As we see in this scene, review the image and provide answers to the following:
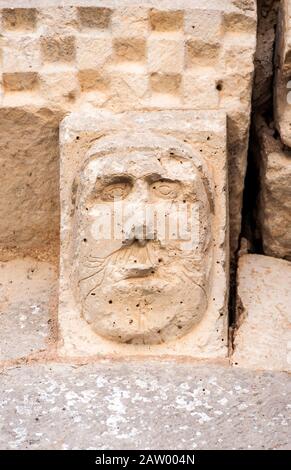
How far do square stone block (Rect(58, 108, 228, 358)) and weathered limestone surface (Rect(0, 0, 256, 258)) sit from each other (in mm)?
188

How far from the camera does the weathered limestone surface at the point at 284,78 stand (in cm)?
375

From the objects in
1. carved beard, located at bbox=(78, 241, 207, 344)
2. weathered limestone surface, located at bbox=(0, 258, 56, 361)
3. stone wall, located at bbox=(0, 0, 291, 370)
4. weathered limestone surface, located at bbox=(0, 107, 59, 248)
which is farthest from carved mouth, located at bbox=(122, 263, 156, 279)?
weathered limestone surface, located at bbox=(0, 107, 59, 248)

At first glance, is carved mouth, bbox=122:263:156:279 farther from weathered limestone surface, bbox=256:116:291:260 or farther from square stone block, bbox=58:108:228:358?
weathered limestone surface, bbox=256:116:291:260

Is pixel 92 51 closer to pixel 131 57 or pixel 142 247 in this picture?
pixel 131 57

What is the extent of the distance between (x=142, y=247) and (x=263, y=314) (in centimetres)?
42

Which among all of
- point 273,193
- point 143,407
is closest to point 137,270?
point 143,407

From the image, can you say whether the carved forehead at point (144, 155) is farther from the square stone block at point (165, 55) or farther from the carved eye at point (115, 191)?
the square stone block at point (165, 55)

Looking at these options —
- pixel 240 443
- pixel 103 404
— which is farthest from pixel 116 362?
pixel 240 443

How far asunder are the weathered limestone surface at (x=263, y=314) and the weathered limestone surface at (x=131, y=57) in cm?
32

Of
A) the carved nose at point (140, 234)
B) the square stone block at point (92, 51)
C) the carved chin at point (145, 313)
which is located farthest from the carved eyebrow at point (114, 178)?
the square stone block at point (92, 51)

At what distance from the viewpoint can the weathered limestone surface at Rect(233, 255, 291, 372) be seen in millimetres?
3475

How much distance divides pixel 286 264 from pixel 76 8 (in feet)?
3.23

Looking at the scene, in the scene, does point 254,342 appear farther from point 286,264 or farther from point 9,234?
point 9,234

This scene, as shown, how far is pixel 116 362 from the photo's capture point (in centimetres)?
343
